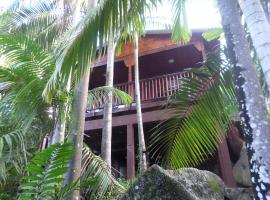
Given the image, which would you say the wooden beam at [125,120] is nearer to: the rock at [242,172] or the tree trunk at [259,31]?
the rock at [242,172]

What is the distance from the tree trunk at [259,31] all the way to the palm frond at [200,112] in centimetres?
61

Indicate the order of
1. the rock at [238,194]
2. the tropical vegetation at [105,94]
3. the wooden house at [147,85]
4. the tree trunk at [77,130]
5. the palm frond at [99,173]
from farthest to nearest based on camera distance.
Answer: the wooden house at [147,85] → the rock at [238,194] → the palm frond at [99,173] → the tree trunk at [77,130] → the tropical vegetation at [105,94]

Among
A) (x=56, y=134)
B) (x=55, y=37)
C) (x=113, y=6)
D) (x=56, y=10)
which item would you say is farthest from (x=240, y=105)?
(x=56, y=10)

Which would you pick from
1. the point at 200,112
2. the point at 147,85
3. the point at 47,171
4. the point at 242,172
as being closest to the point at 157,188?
the point at 200,112

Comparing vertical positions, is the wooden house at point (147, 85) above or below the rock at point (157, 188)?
above

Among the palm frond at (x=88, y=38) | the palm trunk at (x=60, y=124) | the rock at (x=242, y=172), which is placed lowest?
the rock at (x=242, y=172)

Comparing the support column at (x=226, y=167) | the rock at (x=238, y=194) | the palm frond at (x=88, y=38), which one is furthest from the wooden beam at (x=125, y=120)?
the palm frond at (x=88, y=38)

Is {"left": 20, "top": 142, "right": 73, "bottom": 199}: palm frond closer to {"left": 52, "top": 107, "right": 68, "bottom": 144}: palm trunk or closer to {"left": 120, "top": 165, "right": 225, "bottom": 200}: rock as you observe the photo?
{"left": 120, "top": 165, "right": 225, "bottom": 200}: rock

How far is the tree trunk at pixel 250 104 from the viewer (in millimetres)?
1684

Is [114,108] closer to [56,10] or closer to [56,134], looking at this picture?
[56,10]

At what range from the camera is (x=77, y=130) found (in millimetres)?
3672

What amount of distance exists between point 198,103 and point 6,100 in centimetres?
268

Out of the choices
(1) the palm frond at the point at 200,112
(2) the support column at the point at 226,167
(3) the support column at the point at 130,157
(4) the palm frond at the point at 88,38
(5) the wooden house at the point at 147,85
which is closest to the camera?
(1) the palm frond at the point at 200,112

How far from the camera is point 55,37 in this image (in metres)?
6.77
